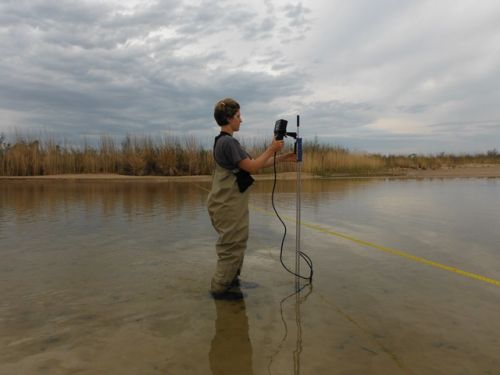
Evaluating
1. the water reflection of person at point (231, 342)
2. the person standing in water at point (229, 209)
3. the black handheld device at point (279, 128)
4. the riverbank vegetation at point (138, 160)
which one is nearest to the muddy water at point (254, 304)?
the water reflection of person at point (231, 342)

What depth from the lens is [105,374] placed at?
7.89ft

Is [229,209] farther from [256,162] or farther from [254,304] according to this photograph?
[254,304]

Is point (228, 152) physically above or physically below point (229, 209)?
above

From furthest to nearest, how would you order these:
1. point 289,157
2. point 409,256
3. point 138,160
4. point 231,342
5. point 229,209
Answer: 1. point 138,160
2. point 409,256
3. point 289,157
4. point 229,209
5. point 231,342

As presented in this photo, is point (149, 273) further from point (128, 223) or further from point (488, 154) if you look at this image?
point (488, 154)

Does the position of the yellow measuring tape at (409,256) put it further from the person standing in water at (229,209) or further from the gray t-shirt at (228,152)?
the gray t-shirt at (228,152)

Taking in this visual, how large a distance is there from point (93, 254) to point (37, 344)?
2.64 meters

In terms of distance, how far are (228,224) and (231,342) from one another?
117 centimetres

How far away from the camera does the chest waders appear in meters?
3.69

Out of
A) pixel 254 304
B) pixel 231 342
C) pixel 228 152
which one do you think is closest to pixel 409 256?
pixel 254 304

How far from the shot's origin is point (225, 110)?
3.83m

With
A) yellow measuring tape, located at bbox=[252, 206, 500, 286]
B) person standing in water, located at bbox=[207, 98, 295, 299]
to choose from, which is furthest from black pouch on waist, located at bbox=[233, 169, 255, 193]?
yellow measuring tape, located at bbox=[252, 206, 500, 286]

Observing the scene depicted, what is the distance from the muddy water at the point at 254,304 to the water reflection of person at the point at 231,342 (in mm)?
13

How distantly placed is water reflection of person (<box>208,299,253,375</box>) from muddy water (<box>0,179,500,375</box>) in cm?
1
